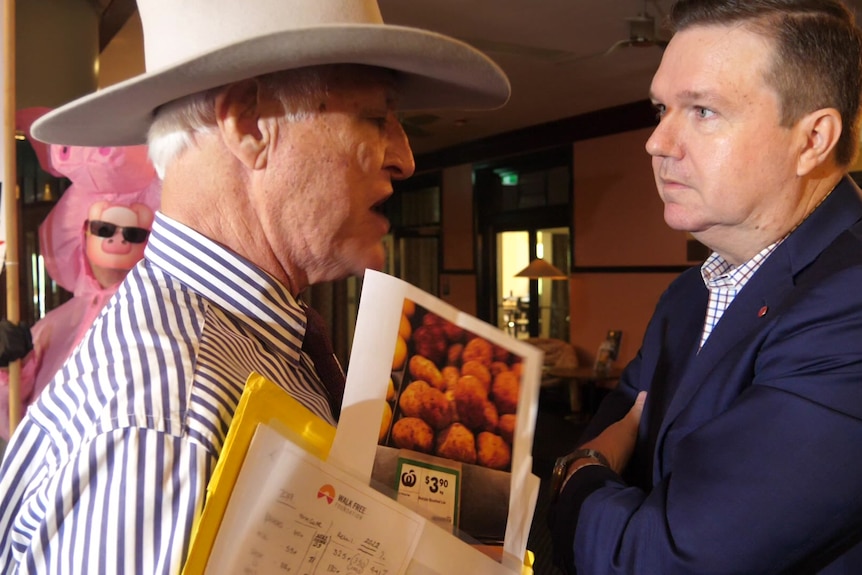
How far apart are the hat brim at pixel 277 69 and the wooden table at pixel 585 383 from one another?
5.98 meters

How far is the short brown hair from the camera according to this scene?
1.00 m

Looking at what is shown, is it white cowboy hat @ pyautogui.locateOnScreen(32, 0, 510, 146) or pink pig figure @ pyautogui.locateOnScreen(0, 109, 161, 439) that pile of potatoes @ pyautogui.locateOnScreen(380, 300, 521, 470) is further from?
pink pig figure @ pyautogui.locateOnScreen(0, 109, 161, 439)

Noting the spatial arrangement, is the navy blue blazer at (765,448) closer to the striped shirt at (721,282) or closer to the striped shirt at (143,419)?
the striped shirt at (721,282)

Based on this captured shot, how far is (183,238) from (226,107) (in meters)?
0.15

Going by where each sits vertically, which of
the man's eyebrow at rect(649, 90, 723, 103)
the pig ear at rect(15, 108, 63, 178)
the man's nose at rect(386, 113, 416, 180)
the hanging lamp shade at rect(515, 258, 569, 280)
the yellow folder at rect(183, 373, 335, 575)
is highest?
the hanging lamp shade at rect(515, 258, 569, 280)

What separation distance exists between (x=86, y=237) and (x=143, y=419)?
2021 mm

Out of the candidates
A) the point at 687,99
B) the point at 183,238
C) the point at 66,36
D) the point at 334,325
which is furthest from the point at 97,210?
the point at 334,325

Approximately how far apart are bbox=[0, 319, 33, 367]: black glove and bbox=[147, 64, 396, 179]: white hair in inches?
48.2

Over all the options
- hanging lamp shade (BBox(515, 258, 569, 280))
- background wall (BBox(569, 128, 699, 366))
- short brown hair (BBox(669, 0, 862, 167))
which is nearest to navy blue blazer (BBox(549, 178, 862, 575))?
short brown hair (BBox(669, 0, 862, 167))

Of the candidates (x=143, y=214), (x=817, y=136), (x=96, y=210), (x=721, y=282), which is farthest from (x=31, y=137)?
(x=817, y=136)

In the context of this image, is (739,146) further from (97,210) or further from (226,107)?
(97,210)

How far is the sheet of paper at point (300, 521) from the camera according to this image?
50cm

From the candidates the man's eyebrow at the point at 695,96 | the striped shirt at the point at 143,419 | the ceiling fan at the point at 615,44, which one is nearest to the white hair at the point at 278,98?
the striped shirt at the point at 143,419

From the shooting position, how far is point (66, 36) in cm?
263
